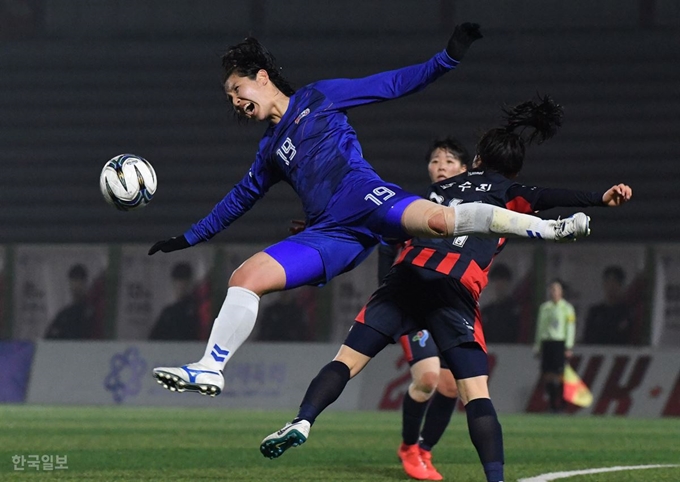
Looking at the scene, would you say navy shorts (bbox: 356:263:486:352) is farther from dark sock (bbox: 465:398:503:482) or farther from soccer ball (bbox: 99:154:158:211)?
soccer ball (bbox: 99:154:158:211)

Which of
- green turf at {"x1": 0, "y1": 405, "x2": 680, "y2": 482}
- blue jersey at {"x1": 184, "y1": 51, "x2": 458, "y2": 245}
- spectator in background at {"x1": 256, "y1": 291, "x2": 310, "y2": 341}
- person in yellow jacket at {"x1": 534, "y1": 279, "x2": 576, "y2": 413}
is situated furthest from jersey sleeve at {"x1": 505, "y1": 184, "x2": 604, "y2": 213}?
spectator in background at {"x1": 256, "y1": 291, "x2": 310, "y2": 341}

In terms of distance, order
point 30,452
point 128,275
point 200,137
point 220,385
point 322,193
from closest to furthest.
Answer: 1. point 220,385
2. point 322,193
3. point 30,452
4. point 128,275
5. point 200,137

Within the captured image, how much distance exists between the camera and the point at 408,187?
22.5 m

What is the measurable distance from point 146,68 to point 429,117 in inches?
226

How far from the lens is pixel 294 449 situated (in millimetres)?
9711

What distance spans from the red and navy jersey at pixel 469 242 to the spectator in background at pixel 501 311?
12.3m

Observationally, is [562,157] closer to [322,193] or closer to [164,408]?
[164,408]

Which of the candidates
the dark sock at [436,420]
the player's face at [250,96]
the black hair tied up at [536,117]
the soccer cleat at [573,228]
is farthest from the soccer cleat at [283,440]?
the dark sock at [436,420]

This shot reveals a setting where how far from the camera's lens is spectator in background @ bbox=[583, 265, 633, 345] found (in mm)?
18047

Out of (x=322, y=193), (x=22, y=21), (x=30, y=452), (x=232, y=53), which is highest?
(x=22, y=21)

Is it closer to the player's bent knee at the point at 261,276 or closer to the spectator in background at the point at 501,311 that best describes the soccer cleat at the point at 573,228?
the player's bent knee at the point at 261,276

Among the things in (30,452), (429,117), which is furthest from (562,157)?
(30,452)

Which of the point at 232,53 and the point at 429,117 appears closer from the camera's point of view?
the point at 232,53

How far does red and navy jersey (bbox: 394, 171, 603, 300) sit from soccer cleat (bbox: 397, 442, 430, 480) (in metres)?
1.62
